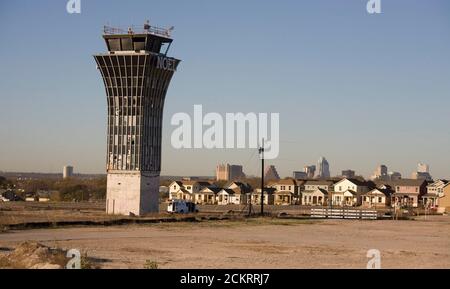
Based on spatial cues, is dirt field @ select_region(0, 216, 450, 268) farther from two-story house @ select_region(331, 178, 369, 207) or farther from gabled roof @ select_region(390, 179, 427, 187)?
gabled roof @ select_region(390, 179, 427, 187)

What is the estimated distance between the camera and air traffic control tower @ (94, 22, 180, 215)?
72375mm

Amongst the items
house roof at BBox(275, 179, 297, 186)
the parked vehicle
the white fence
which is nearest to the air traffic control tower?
the parked vehicle

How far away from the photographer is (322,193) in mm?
139875

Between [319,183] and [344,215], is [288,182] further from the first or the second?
[344,215]

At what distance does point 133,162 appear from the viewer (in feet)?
240

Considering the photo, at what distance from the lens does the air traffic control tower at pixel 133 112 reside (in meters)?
72.4

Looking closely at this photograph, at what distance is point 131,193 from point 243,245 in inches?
1242

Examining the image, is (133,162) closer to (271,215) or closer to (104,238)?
(271,215)

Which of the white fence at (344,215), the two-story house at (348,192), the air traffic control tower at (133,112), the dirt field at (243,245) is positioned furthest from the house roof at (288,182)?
the dirt field at (243,245)

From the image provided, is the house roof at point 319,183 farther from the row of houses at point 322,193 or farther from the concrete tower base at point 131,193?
the concrete tower base at point 131,193

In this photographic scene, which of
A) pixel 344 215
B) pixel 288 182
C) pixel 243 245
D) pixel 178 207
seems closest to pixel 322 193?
pixel 288 182

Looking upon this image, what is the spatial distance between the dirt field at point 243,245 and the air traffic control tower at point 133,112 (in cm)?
1210
